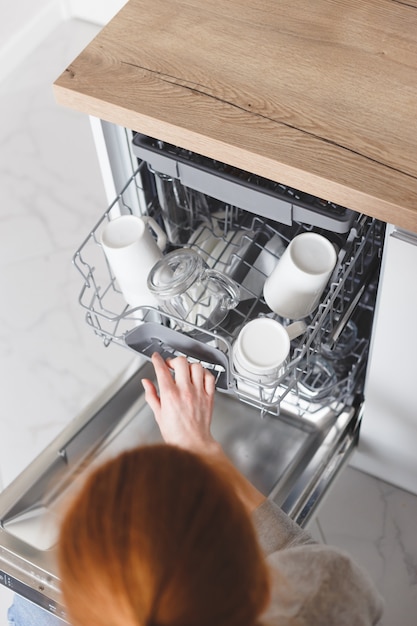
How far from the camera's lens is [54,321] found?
1.97 m

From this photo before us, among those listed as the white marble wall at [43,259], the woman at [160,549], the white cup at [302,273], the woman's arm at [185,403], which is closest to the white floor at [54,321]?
the white marble wall at [43,259]

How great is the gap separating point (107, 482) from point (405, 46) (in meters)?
0.72

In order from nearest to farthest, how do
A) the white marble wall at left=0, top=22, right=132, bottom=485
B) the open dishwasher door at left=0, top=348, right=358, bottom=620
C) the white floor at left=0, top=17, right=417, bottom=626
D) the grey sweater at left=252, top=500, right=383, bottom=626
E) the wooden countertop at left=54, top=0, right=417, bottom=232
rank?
the grey sweater at left=252, top=500, right=383, bottom=626
the wooden countertop at left=54, top=0, right=417, bottom=232
the open dishwasher door at left=0, top=348, right=358, bottom=620
the white floor at left=0, top=17, right=417, bottom=626
the white marble wall at left=0, top=22, right=132, bottom=485

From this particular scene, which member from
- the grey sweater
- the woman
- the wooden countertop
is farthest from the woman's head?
the wooden countertop

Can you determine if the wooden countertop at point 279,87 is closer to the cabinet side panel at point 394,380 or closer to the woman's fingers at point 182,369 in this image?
the cabinet side panel at point 394,380

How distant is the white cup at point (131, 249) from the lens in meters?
1.20

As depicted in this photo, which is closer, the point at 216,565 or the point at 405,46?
the point at 216,565

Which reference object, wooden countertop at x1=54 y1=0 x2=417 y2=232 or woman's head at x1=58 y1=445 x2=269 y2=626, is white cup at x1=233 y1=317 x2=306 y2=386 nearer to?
wooden countertop at x1=54 y1=0 x2=417 y2=232

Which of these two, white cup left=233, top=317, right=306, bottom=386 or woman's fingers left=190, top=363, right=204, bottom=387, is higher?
white cup left=233, top=317, right=306, bottom=386

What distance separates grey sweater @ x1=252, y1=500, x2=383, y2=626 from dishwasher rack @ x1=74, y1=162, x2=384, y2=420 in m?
0.25

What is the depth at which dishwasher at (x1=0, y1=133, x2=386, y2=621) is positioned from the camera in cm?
116

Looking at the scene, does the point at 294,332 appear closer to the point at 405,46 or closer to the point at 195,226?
the point at 195,226

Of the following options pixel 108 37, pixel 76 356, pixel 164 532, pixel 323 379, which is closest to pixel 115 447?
pixel 323 379

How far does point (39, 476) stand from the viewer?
4.51 ft
